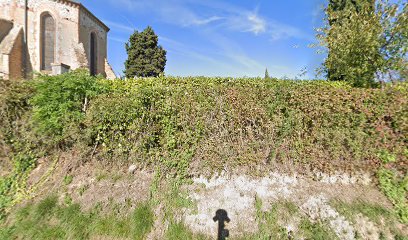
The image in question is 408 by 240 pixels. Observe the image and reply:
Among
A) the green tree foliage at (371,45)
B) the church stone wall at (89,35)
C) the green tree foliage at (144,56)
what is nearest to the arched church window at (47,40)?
the church stone wall at (89,35)

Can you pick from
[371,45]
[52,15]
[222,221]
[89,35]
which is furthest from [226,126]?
[89,35]

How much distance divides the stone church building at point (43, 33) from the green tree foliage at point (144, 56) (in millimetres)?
6489

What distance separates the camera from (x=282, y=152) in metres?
3.76

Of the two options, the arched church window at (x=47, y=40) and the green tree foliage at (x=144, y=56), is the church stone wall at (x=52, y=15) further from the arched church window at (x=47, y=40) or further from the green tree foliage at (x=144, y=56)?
the green tree foliage at (x=144, y=56)

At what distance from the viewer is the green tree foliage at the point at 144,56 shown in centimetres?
2102

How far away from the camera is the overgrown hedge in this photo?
3617 millimetres

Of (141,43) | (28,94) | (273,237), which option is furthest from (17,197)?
(141,43)

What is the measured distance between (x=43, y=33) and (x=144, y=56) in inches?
367

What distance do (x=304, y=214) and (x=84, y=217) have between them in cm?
378

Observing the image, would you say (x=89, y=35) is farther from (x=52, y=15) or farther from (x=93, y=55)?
(x=52, y=15)

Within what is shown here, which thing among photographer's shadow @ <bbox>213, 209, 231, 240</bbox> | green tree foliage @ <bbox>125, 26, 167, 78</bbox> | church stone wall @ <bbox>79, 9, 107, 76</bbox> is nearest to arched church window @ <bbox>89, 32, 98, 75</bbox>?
church stone wall @ <bbox>79, 9, 107, 76</bbox>

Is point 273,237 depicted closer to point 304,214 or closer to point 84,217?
point 304,214

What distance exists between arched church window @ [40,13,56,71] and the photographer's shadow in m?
16.3

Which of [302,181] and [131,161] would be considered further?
[131,161]
